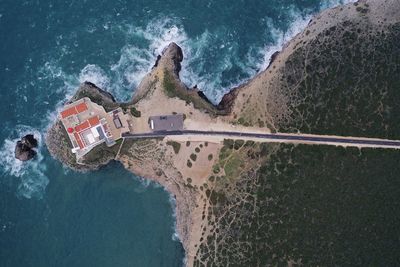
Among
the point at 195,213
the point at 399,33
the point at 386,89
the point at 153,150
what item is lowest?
the point at 195,213

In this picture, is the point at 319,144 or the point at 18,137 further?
the point at 18,137

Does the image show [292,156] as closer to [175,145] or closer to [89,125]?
[175,145]

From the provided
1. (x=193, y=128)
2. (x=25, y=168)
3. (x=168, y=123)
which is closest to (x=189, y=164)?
(x=193, y=128)

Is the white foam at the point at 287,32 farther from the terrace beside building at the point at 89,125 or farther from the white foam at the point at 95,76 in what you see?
the white foam at the point at 95,76

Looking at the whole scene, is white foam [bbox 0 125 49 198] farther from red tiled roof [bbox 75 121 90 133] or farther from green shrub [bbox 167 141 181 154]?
green shrub [bbox 167 141 181 154]

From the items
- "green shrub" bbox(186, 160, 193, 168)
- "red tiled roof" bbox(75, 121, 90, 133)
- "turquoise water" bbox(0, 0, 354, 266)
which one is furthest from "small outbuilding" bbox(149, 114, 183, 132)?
"red tiled roof" bbox(75, 121, 90, 133)

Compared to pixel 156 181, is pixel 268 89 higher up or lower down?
higher up

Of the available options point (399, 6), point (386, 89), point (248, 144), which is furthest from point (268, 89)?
point (399, 6)

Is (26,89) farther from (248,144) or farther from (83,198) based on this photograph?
(248,144)
